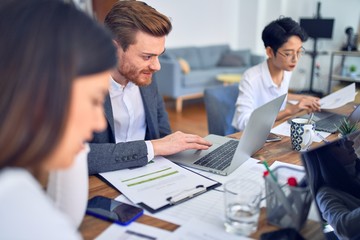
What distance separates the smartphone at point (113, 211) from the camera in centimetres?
83

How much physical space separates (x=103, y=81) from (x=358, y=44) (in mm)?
5843

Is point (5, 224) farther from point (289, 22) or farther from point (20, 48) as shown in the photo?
point (289, 22)

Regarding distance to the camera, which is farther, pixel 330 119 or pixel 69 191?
pixel 330 119

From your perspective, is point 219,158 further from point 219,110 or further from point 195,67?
point 195,67

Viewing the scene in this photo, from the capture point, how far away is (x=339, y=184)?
3.26 feet

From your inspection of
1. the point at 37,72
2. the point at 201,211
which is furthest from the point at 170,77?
the point at 37,72

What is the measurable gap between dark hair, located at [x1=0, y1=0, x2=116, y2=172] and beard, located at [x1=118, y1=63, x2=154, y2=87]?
87 centimetres

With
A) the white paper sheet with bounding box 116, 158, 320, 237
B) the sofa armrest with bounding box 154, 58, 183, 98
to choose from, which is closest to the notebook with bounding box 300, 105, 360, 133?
the white paper sheet with bounding box 116, 158, 320, 237

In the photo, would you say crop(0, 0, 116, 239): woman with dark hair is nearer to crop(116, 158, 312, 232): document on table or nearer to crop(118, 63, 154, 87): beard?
crop(116, 158, 312, 232): document on table

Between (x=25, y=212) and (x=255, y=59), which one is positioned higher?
(x=25, y=212)

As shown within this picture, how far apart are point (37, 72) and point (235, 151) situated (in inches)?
29.1

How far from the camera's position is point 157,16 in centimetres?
140

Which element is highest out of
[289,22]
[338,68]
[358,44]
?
[289,22]

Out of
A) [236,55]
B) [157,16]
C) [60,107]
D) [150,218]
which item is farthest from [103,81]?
[236,55]
